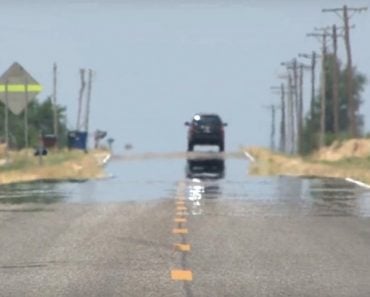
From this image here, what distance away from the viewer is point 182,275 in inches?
594

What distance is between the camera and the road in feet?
47.3

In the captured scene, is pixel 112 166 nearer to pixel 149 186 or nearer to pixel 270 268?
pixel 149 186

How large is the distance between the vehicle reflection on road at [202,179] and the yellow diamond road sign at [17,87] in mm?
5172

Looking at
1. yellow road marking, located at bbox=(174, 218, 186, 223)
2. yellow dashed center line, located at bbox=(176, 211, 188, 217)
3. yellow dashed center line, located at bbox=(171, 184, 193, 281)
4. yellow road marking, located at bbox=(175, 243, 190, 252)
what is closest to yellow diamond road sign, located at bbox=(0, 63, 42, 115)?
yellow dashed center line, located at bbox=(171, 184, 193, 281)

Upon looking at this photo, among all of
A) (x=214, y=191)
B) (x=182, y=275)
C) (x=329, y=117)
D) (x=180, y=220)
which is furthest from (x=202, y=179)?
(x=329, y=117)

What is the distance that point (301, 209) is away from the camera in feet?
83.4

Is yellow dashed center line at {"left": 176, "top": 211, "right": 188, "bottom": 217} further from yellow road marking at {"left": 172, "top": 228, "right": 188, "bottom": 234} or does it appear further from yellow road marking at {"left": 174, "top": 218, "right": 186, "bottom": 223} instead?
yellow road marking at {"left": 172, "top": 228, "right": 188, "bottom": 234}

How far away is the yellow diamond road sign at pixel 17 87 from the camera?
42.8 metres

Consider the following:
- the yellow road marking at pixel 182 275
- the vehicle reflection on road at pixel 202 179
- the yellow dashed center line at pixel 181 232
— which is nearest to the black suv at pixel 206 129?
the vehicle reflection on road at pixel 202 179

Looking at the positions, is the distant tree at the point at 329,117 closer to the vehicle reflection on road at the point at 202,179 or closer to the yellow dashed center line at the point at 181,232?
the vehicle reflection on road at the point at 202,179

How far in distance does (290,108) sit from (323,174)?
7370cm

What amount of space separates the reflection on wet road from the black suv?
73.3ft

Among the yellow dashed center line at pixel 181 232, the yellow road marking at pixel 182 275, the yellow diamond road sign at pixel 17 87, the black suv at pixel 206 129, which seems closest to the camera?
the yellow road marking at pixel 182 275

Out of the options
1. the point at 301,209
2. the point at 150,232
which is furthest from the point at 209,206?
the point at 150,232
